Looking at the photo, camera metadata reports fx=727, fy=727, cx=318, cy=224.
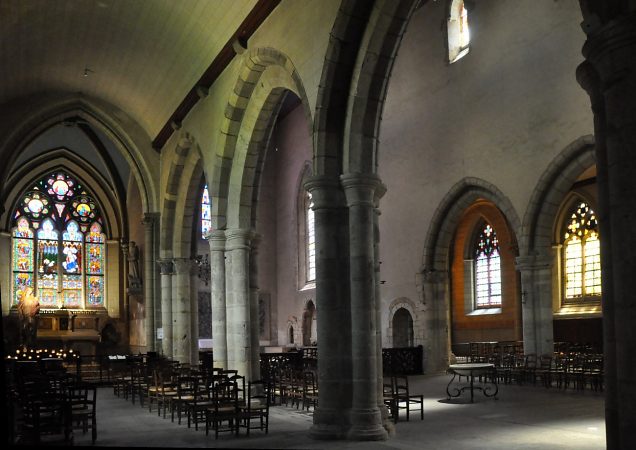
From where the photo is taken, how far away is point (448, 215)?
20.9 meters

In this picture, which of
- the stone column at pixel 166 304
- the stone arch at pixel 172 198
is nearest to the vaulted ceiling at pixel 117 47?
the stone arch at pixel 172 198

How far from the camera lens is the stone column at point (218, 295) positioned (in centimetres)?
1552

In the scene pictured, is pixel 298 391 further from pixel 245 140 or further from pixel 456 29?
pixel 456 29

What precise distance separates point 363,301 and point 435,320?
11.5 metres

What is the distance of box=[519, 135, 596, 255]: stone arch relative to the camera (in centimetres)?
1672

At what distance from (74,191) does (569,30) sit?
19.4 metres

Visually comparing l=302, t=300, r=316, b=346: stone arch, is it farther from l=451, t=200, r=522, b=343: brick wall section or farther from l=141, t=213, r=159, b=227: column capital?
l=141, t=213, r=159, b=227: column capital

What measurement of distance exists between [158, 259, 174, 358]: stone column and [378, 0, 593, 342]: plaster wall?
6.89 meters

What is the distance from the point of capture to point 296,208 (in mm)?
29453

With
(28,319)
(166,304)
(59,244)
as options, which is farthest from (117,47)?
(59,244)

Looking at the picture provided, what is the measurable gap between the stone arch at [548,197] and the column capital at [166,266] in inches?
383

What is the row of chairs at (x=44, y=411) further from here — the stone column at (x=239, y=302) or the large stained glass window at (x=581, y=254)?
the large stained glass window at (x=581, y=254)

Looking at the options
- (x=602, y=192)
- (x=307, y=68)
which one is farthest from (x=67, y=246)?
(x=602, y=192)

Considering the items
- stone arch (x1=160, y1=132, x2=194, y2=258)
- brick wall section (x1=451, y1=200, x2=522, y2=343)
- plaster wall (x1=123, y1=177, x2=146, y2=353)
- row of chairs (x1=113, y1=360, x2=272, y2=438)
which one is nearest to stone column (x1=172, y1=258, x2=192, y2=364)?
stone arch (x1=160, y1=132, x2=194, y2=258)
